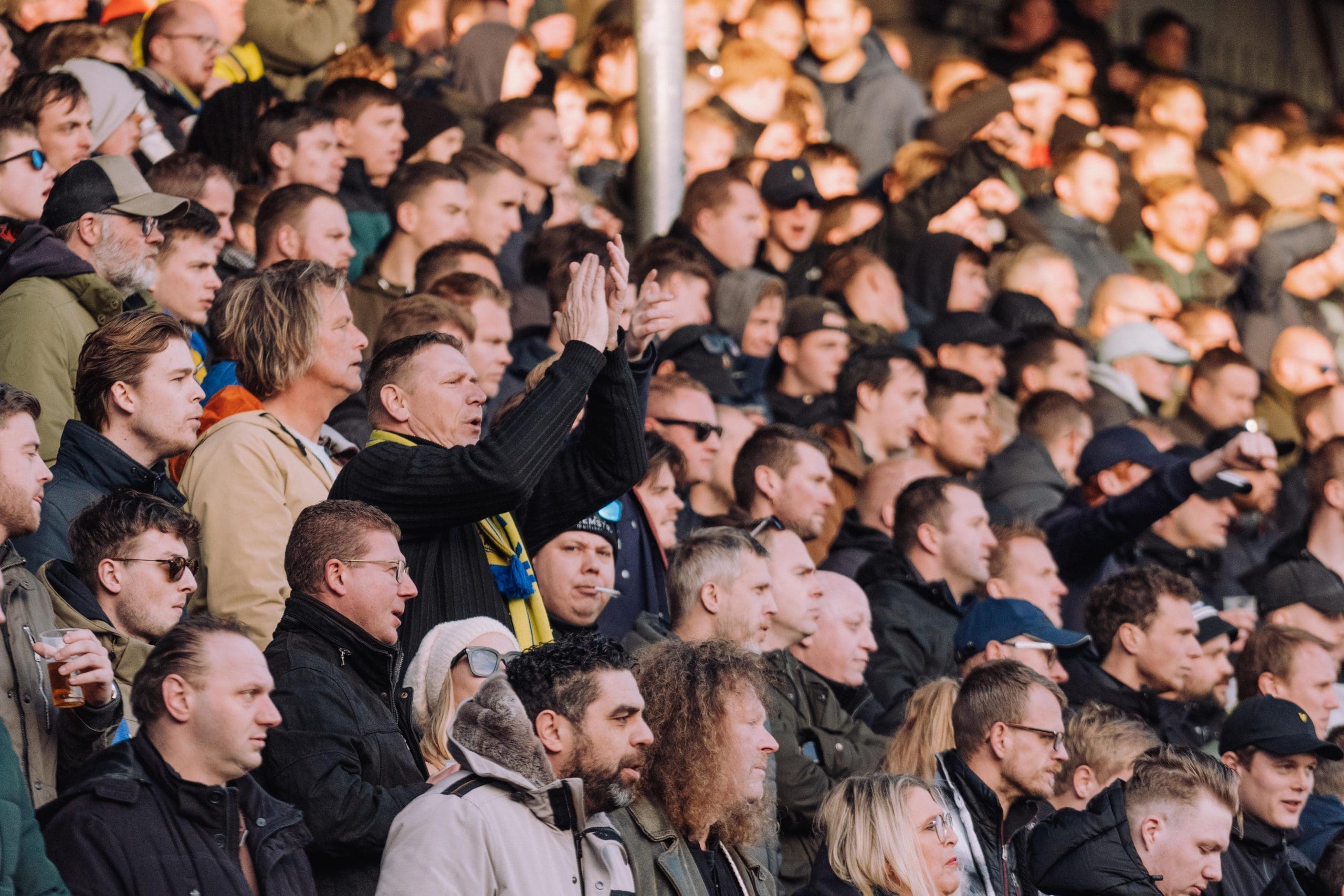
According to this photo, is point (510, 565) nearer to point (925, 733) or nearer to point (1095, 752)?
point (925, 733)

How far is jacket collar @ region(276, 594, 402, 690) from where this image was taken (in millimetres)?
4246

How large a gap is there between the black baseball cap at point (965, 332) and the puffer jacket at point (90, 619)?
19.8ft

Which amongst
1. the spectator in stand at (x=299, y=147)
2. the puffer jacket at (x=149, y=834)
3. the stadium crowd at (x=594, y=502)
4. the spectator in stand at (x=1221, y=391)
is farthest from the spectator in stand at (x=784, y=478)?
the spectator in stand at (x=1221, y=391)

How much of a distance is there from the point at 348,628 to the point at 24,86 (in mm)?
2765

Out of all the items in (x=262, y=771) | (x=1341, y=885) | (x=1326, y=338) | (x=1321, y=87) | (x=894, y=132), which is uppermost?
(x=262, y=771)

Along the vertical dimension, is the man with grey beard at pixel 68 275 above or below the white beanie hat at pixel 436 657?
above

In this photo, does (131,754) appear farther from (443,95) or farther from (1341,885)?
(443,95)

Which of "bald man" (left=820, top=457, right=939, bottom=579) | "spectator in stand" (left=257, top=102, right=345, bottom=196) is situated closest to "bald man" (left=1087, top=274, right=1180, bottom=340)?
"bald man" (left=820, top=457, right=939, bottom=579)

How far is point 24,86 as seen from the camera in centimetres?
614

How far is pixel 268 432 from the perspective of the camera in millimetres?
4941

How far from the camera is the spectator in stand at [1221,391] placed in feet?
35.1

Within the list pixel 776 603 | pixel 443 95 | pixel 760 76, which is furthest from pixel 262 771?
pixel 760 76

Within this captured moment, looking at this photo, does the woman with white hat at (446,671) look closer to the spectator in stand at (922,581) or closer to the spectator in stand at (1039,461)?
the spectator in stand at (922,581)

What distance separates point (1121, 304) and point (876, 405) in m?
3.69
